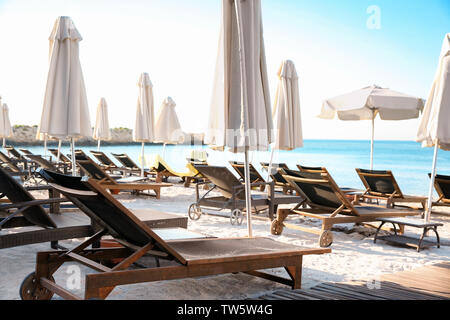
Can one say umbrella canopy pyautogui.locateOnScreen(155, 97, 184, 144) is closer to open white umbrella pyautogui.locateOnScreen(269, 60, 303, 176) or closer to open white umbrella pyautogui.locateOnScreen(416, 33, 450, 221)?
open white umbrella pyautogui.locateOnScreen(269, 60, 303, 176)

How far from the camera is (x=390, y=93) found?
7887 millimetres

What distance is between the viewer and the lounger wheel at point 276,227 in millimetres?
5266

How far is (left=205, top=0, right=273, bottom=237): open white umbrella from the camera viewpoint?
378 cm

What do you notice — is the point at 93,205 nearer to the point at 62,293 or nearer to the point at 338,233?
the point at 62,293

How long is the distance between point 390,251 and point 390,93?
414cm

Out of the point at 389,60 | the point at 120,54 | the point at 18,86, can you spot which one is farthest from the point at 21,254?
the point at 18,86

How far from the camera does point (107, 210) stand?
2342 mm

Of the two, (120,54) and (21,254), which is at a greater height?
(120,54)

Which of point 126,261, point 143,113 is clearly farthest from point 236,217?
point 143,113

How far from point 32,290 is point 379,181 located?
5.87m

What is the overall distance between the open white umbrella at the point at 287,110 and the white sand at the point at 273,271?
1.34 m

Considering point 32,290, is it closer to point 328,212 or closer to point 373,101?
point 328,212

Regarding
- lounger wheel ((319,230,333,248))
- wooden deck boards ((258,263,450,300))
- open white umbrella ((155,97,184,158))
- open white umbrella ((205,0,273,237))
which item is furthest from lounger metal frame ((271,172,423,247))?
open white umbrella ((155,97,184,158))

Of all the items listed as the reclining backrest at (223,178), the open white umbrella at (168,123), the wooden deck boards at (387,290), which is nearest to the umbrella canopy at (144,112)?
the open white umbrella at (168,123)
